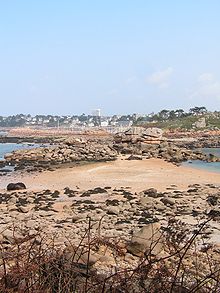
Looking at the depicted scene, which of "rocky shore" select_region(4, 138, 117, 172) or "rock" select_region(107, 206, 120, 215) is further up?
"rock" select_region(107, 206, 120, 215)

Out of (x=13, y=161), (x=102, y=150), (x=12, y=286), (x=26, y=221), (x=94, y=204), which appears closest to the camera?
(x=12, y=286)

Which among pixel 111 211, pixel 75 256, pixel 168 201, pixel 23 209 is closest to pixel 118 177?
pixel 168 201

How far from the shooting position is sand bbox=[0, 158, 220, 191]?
24.9 meters

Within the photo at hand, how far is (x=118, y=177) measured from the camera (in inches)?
1115

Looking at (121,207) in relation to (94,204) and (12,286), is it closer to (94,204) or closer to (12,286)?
(94,204)

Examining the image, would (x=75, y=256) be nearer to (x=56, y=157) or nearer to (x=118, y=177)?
(x=118, y=177)

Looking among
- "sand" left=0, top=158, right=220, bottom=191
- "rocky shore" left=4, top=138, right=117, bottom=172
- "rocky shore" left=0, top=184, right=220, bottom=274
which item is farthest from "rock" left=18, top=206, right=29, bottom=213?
"rocky shore" left=4, top=138, right=117, bottom=172

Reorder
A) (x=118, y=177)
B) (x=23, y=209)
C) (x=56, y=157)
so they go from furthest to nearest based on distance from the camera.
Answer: (x=56, y=157), (x=118, y=177), (x=23, y=209)

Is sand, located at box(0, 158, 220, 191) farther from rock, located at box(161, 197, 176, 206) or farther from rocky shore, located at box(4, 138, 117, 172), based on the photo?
rocky shore, located at box(4, 138, 117, 172)

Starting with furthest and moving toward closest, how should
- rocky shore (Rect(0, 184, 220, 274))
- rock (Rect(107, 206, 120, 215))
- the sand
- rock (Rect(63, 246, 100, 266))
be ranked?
the sand, rock (Rect(107, 206, 120, 215)), rocky shore (Rect(0, 184, 220, 274)), rock (Rect(63, 246, 100, 266))

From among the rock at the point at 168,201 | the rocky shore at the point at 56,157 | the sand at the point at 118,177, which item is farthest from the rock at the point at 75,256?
the rocky shore at the point at 56,157

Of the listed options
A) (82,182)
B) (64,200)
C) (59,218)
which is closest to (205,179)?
(82,182)

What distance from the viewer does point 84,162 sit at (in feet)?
127

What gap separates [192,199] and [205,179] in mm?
8322
